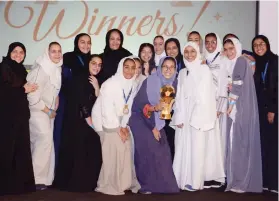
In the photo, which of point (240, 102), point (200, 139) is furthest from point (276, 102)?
point (200, 139)

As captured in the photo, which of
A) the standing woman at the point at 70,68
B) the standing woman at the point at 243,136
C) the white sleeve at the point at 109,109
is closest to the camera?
the white sleeve at the point at 109,109

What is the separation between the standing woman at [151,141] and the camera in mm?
4449

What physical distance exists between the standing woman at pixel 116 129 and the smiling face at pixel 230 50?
106 cm

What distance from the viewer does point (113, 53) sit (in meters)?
5.16

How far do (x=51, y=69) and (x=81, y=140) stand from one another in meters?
0.86

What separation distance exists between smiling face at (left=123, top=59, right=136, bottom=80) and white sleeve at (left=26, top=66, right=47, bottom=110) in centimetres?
90

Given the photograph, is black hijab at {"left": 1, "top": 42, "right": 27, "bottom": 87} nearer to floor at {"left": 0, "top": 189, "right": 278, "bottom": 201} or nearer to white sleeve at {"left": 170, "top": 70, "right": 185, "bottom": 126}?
floor at {"left": 0, "top": 189, "right": 278, "bottom": 201}

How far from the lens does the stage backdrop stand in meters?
6.74

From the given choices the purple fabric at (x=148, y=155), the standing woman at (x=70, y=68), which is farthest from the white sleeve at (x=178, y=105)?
the standing woman at (x=70, y=68)

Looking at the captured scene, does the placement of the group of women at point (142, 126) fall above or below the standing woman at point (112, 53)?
below

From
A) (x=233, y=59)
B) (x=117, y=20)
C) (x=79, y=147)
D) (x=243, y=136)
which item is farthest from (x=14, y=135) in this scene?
(x=117, y=20)

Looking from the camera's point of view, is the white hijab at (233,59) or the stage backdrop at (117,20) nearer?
the white hijab at (233,59)

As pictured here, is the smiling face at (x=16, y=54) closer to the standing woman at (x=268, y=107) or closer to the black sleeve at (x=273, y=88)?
the standing woman at (x=268, y=107)

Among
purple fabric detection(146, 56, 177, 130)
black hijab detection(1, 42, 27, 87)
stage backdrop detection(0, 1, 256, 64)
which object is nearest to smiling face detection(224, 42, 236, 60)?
purple fabric detection(146, 56, 177, 130)
